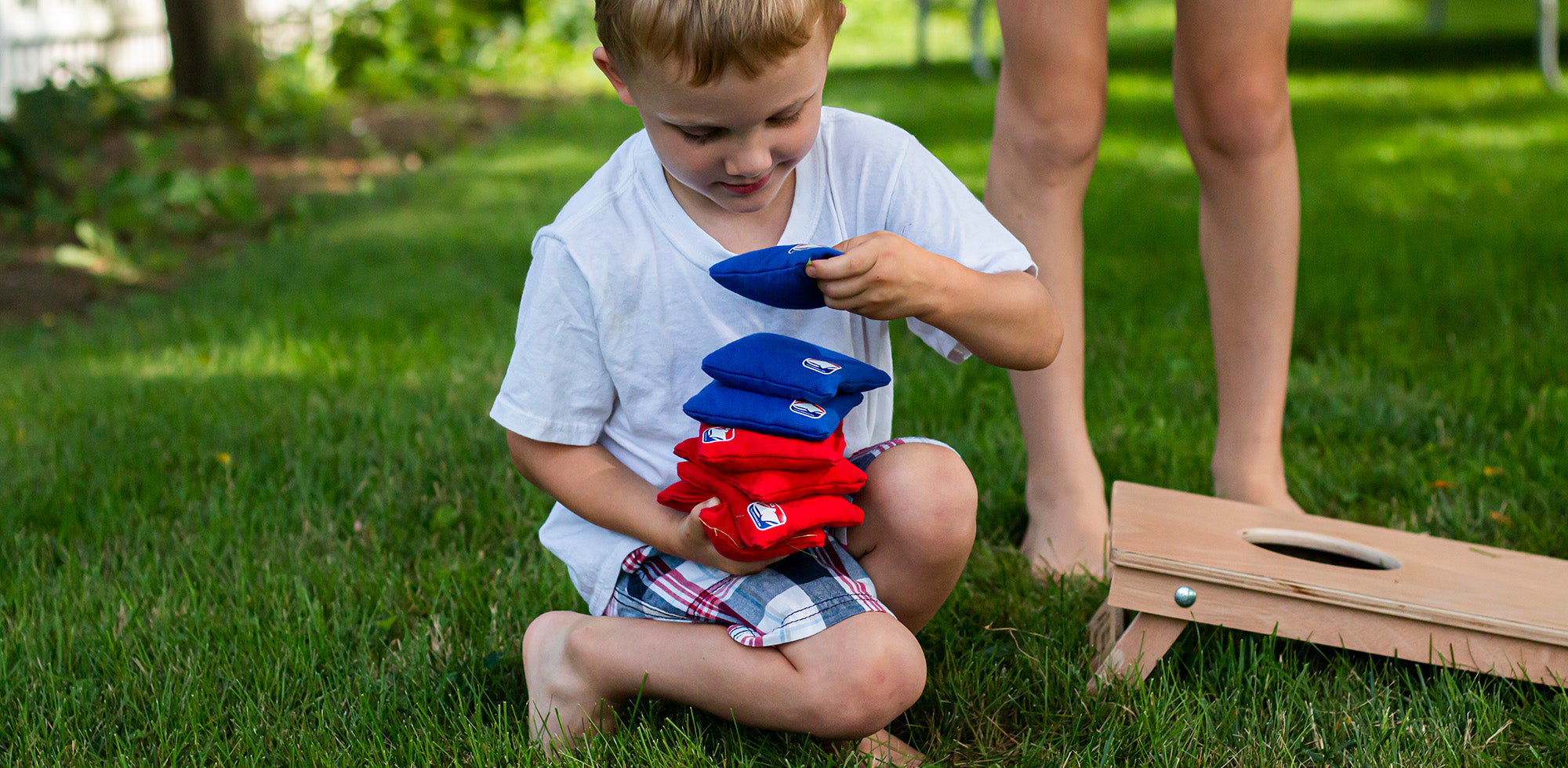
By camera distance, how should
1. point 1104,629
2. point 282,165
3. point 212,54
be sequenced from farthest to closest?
point 212,54 < point 282,165 < point 1104,629

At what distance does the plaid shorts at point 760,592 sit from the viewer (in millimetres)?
1476

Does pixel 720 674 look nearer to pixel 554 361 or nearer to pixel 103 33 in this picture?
pixel 554 361

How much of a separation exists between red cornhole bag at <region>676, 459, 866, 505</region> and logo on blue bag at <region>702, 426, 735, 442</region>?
0.14ft

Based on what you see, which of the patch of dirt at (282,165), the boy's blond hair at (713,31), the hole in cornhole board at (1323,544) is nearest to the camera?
the boy's blond hair at (713,31)

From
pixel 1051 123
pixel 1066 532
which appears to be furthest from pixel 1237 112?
pixel 1066 532

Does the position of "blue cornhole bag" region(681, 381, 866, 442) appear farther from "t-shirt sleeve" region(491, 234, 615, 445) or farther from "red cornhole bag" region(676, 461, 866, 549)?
"t-shirt sleeve" region(491, 234, 615, 445)

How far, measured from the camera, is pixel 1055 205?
215 centimetres

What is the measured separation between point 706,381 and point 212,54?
7.13 m

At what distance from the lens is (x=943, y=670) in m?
1.74

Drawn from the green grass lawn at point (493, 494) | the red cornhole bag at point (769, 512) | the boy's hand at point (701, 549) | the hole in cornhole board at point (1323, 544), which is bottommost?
the green grass lawn at point (493, 494)

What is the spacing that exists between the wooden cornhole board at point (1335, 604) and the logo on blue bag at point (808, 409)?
1.74 ft

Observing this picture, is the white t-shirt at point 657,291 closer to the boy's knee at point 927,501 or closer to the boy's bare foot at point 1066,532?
the boy's knee at point 927,501

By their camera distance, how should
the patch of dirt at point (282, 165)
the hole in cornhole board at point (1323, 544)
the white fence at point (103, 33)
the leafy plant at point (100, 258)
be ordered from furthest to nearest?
the white fence at point (103, 33), the leafy plant at point (100, 258), the patch of dirt at point (282, 165), the hole in cornhole board at point (1323, 544)

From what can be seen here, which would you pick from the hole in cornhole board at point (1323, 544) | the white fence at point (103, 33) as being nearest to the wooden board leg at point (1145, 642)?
the hole in cornhole board at point (1323, 544)
